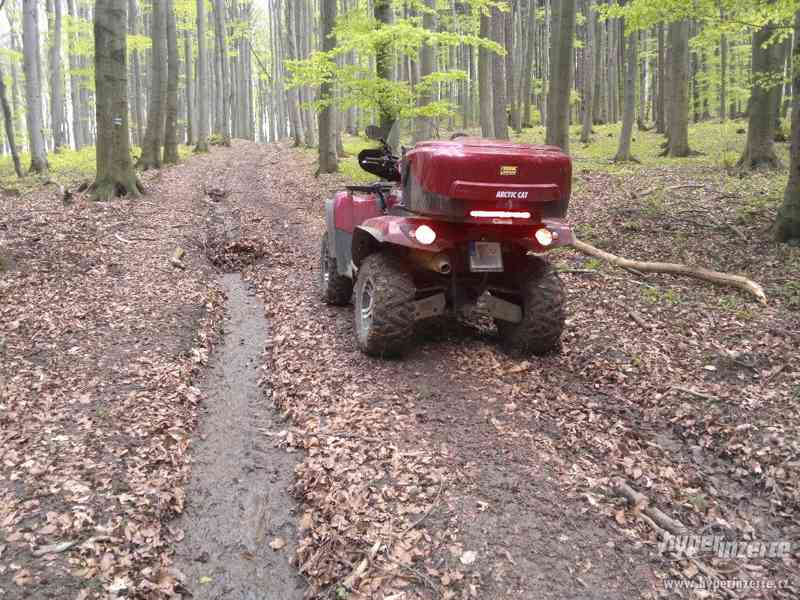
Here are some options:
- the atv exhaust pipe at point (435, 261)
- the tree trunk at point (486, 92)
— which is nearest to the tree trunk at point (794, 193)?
A: the atv exhaust pipe at point (435, 261)

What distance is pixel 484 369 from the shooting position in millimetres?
5367

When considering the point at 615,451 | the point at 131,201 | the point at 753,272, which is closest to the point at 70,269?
the point at 131,201

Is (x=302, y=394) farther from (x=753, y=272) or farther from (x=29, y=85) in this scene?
(x=29, y=85)

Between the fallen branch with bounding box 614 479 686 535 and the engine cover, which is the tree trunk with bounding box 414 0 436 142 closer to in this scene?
the engine cover

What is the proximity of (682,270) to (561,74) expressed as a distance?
5.98m

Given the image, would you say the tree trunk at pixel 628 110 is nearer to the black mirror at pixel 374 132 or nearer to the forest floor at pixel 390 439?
the forest floor at pixel 390 439

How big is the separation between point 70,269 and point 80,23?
23.8m

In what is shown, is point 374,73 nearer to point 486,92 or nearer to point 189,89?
point 486,92

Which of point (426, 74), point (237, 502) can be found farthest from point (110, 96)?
point (237, 502)

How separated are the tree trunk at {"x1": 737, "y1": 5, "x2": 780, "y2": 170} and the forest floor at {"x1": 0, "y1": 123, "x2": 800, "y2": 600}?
467 centimetres

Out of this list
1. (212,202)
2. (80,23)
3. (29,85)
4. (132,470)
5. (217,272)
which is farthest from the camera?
(80,23)

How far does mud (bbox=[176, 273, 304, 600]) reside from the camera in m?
3.31

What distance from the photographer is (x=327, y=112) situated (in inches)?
639

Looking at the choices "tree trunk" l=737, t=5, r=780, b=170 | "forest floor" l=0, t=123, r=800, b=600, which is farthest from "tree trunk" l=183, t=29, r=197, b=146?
"tree trunk" l=737, t=5, r=780, b=170
